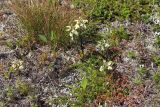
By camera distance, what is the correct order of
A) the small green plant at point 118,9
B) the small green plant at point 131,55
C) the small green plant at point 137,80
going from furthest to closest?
the small green plant at point 118,9
the small green plant at point 131,55
the small green plant at point 137,80

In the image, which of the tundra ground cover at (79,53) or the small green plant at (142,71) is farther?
the small green plant at (142,71)

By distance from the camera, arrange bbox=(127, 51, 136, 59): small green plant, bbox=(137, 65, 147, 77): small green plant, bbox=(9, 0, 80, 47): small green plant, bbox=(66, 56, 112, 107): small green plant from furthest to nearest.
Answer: bbox=(9, 0, 80, 47): small green plant < bbox=(127, 51, 136, 59): small green plant < bbox=(137, 65, 147, 77): small green plant < bbox=(66, 56, 112, 107): small green plant

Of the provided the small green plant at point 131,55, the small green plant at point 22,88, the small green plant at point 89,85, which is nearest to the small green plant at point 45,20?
the small green plant at point 89,85

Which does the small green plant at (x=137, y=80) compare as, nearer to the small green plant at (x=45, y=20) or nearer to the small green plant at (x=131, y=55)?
the small green plant at (x=131, y=55)

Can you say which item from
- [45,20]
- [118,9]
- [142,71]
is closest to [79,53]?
[45,20]

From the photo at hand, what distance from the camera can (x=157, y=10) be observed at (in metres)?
8.91

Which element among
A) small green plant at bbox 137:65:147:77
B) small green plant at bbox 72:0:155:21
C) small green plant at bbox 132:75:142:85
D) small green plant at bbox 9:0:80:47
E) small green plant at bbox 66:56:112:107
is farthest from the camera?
small green plant at bbox 72:0:155:21

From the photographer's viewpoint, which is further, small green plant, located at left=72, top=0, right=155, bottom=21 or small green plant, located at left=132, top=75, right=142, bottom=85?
small green plant, located at left=72, top=0, right=155, bottom=21

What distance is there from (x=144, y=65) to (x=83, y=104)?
4.79 ft

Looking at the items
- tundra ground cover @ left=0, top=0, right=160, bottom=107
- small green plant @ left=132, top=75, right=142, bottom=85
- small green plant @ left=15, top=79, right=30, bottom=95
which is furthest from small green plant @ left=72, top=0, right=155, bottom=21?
small green plant @ left=15, top=79, right=30, bottom=95

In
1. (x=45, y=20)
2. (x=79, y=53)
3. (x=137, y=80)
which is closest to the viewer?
(x=137, y=80)

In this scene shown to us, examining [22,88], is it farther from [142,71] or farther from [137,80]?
[142,71]

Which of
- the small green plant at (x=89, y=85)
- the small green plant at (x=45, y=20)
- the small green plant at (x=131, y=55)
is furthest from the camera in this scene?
the small green plant at (x=45, y=20)

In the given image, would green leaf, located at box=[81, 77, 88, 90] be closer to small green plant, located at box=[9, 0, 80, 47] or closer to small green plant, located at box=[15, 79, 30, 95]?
small green plant, located at box=[15, 79, 30, 95]
